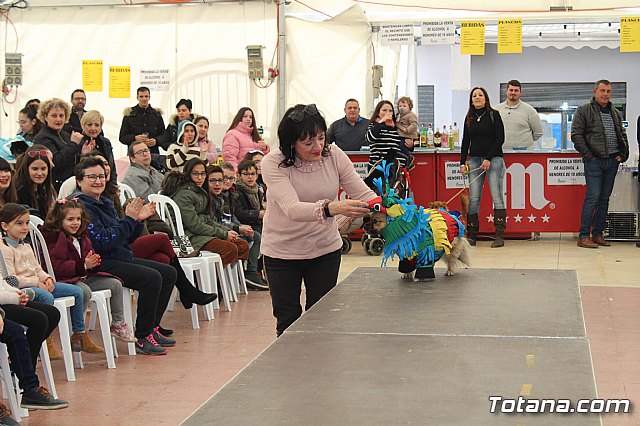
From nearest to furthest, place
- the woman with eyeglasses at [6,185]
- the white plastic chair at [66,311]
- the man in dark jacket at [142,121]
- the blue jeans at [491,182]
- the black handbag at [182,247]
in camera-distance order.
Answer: the white plastic chair at [66,311], the woman with eyeglasses at [6,185], the black handbag at [182,247], the blue jeans at [491,182], the man in dark jacket at [142,121]

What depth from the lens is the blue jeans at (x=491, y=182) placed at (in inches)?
387

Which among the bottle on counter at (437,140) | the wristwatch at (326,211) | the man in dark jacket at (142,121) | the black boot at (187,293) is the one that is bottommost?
the black boot at (187,293)

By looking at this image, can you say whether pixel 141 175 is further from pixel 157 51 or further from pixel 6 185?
pixel 157 51

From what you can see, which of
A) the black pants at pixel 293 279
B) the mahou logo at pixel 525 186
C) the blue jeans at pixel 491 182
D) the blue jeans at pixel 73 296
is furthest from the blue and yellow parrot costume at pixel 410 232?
the mahou logo at pixel 525 186

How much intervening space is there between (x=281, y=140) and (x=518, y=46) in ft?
22.8

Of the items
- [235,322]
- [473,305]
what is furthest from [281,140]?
[235,322]

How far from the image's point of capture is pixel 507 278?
397 centimetres

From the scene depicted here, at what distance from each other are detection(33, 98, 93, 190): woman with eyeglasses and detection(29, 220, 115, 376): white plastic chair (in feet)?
5.81

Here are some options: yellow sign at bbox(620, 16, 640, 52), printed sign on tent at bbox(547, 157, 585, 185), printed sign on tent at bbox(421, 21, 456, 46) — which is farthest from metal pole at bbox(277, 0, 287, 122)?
yellow sign at bbox(620, 16, 640, 52)

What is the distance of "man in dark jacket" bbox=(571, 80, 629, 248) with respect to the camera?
951 cm

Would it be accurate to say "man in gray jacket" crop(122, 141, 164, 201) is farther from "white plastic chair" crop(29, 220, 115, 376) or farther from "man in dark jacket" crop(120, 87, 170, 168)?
"man in dark jacket" crop(120, 87, 170, 168)

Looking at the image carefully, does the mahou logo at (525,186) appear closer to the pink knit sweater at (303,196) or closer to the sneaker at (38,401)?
the pink knit sweater at (303,196)

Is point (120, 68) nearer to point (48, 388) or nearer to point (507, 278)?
point (48, 388)

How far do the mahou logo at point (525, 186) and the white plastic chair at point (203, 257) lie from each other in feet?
14.6
